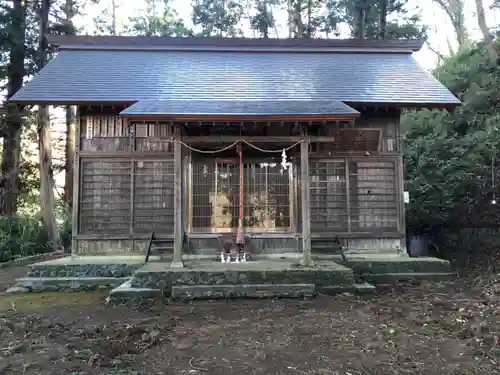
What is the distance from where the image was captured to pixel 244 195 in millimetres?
9312

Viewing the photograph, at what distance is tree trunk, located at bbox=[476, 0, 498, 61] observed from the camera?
1115 centimetres

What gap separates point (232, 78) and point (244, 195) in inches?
130

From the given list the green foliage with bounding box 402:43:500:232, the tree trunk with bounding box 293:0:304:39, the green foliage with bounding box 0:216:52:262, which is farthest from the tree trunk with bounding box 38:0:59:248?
the tree trunk with bounding box 293:0:304:39

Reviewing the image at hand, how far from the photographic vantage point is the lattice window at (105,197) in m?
9.23

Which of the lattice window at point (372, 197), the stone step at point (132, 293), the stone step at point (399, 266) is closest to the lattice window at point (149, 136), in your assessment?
the stone step at point (132, 293)

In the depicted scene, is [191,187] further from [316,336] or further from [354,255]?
[316,336]

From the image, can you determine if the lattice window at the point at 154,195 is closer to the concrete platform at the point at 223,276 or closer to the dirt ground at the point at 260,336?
the concrete platform at the point at 223,276

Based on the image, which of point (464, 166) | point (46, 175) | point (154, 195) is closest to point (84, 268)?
point (154, 195)

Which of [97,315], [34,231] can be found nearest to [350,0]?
[34,231]

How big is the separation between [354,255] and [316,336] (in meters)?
4.72

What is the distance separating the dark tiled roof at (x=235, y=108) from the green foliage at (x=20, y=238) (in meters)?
7.02

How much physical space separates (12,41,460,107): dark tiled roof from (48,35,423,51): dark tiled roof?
9.5 inches

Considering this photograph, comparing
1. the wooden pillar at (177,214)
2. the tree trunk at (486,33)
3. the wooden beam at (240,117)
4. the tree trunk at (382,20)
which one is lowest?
the wooden pillar at (177,214)

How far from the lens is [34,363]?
3.95 meters
